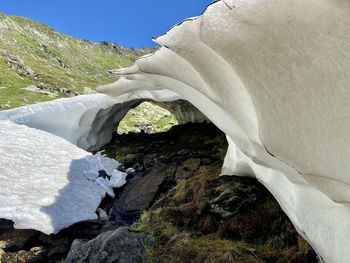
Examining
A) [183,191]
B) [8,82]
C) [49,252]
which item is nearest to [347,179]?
[183,191]

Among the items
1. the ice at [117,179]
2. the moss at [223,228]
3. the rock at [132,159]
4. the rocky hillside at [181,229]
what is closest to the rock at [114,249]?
the rocky hillside at [181,229]

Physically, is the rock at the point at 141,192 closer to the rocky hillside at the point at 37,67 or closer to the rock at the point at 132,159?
the rock at the point at 132,159

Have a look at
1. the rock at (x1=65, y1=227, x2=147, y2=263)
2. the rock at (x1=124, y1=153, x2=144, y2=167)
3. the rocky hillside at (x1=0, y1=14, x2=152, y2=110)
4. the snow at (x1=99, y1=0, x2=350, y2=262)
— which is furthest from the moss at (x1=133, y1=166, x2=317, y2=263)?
the rocky hillside at (x1=0, y1=14, x2=152, y2=110)

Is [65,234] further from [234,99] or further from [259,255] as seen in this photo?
[234,99]

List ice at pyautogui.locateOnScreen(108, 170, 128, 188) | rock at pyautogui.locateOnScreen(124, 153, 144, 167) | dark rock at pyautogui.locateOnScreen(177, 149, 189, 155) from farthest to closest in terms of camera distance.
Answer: rock at pyautogui.locateOnScreen(124, 153, 144, 167)
dark rock at pyautogui.locateOnScreen(177, 149, 189, 155)
ice at pyautogui.locateOnScreen(108, 170, 128, 188)

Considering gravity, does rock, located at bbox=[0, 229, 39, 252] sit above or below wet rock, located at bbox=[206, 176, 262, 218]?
above

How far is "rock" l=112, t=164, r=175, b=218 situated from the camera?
39.8ft

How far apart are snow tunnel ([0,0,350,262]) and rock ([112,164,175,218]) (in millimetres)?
5895

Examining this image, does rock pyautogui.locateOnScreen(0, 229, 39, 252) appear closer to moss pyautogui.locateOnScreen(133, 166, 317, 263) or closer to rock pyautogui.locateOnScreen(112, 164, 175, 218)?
rock pyautogui.locateOnScreen(112, 164, 175, 218)

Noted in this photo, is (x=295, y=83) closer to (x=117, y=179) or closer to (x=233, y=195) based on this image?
A: (x=233, y=195)

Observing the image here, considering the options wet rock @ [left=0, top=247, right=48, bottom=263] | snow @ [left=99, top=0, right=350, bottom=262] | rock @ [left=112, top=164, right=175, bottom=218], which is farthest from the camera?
rock @ [left=112, top=164, right=175, bottom=218]

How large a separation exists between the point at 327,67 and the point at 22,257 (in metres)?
8.23

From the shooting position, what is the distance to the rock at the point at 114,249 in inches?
309

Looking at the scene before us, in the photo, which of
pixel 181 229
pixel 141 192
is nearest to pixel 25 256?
pixel 181 229
